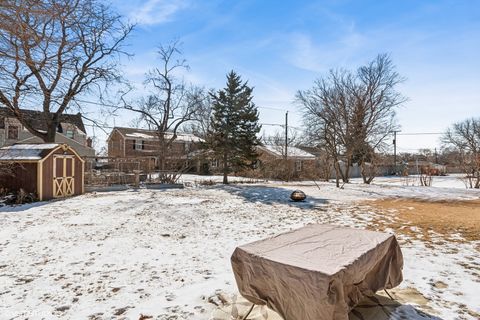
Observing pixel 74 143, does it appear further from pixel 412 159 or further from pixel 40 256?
pixel 412 159

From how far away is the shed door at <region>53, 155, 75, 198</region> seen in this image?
40.5 ft

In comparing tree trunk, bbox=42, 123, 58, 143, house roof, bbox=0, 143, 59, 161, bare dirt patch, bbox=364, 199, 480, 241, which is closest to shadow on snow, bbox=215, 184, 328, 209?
bare dirt patch, bbox=364, 199, 480, 241

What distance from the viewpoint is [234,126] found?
65.7 ft

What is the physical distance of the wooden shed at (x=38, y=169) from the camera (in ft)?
37.5

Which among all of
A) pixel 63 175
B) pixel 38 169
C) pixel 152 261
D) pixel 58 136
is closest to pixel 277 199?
pixel 152 261

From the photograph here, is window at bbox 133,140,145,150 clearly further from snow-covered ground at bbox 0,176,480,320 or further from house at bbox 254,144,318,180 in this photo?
snow-covered ground at bbox 0,176,480,320

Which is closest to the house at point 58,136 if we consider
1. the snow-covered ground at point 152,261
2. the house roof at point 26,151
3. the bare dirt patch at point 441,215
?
the house roof at point 26,151

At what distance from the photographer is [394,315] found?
296 centimetres

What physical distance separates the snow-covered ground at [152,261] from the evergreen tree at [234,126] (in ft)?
35.2

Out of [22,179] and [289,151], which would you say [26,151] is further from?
[289,151]

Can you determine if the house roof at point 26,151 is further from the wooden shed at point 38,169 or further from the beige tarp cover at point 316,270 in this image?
the beige tarp cover at point 316,270

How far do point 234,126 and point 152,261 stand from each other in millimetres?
15775

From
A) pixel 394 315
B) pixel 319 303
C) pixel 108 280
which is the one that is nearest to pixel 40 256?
pixel 108 280

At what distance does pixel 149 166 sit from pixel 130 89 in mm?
4879
